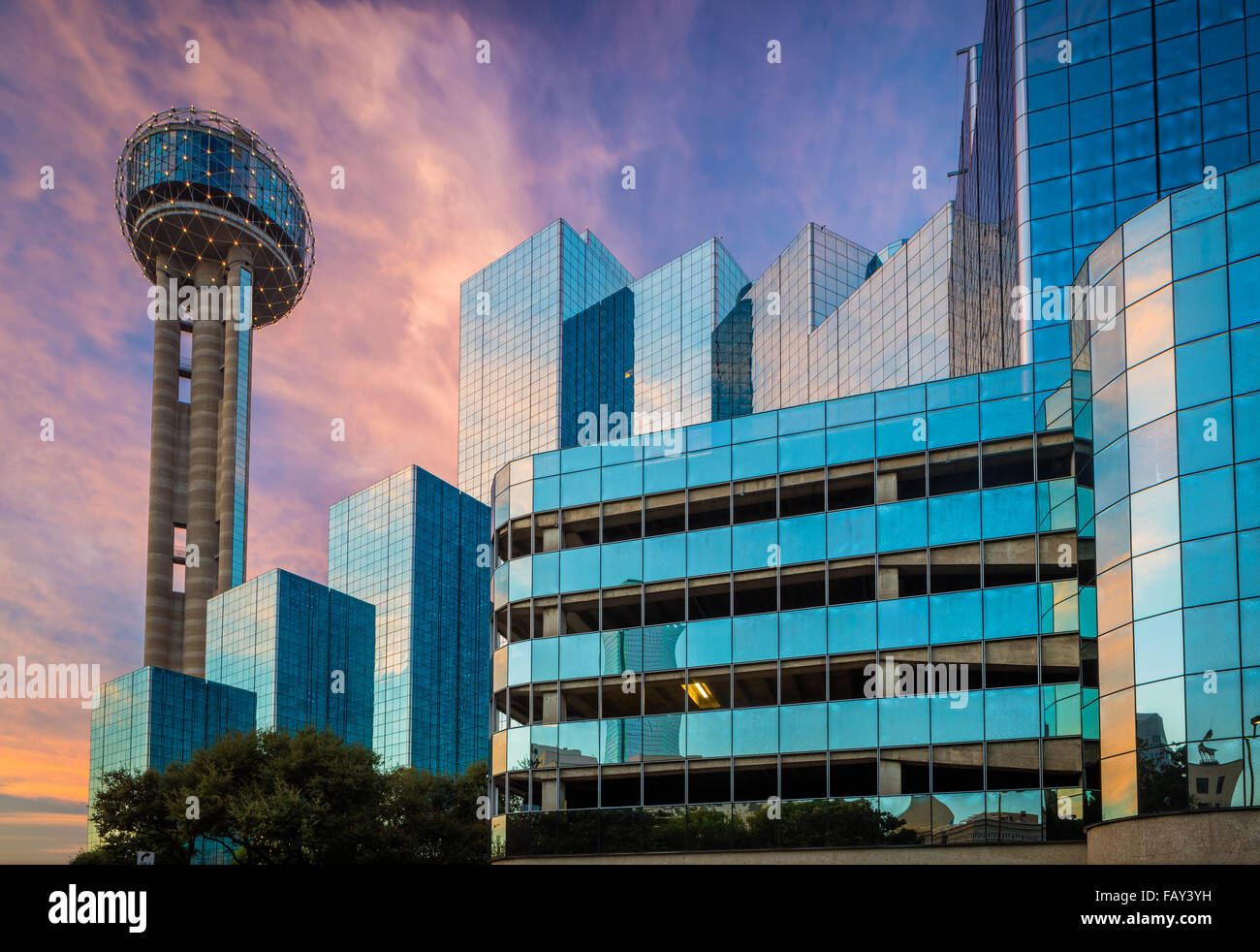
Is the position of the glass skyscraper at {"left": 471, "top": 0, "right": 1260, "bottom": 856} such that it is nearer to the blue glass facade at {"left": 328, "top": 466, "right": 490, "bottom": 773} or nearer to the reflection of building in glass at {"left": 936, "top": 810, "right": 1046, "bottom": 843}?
the reflection of building in glass at {"left": 936, "top": 810, "right": 1046, "bottom": 843}

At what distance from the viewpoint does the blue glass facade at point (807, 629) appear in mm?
39031

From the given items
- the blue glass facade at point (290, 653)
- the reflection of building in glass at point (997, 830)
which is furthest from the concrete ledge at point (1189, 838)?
the blue glass facade at point (290, 653)

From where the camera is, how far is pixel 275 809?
51156 millimetres

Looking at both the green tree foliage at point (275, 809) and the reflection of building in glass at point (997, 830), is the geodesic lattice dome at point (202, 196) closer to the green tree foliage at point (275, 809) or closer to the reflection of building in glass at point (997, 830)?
the green tree foliage at point (275, 809)

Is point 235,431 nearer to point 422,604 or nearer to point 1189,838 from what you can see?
point 422,604

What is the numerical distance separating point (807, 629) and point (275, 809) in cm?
2662

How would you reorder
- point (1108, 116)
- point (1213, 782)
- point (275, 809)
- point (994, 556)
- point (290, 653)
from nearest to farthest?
point (1213, 782), point (994, 556), point (1108, 116), point (275, 809), point (290, 653)

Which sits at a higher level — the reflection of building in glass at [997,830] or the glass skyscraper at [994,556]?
the glass skyscraper at [994,556]

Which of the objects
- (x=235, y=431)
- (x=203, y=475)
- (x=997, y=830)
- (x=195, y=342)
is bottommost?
(x=997, y=830)

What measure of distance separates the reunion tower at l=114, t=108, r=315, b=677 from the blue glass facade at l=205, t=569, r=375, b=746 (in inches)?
197

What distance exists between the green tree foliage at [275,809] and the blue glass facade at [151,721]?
58647 mm

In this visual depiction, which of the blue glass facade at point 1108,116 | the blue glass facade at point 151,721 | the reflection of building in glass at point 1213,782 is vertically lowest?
the blue glass facade at point 151,721

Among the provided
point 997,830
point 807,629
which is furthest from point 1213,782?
point 807,629
